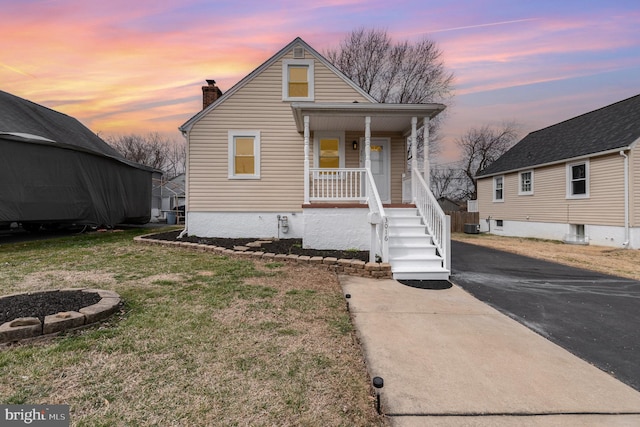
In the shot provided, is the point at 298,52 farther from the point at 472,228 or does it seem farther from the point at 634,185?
the point at 472,228

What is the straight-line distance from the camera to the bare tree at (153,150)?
1485 inches

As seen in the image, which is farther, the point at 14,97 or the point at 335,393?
the point at 14,97

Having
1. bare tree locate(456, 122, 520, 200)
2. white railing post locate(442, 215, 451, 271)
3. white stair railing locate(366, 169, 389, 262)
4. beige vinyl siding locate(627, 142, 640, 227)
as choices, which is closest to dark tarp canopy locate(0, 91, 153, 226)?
white stair railing locate(366, 169, 389, 262)

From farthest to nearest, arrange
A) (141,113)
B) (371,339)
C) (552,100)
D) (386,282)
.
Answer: (552,100) → (141,113) → (386,282) → (371,339)

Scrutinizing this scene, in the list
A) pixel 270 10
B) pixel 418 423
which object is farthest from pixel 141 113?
pixel 418 423

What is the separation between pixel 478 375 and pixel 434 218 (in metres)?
4.28

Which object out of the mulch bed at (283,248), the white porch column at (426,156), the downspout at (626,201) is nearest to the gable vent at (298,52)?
the white porch column at (426,156)

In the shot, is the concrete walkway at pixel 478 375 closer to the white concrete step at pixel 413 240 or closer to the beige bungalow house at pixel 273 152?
the white concrete step at pixel 413 240

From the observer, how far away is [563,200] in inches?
482

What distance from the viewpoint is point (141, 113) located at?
41.7 ft

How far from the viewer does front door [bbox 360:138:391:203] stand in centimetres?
938

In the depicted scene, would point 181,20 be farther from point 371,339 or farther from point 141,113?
point 371,339

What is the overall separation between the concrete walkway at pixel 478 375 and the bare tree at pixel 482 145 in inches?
1181

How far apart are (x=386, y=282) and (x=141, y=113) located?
1303cm
